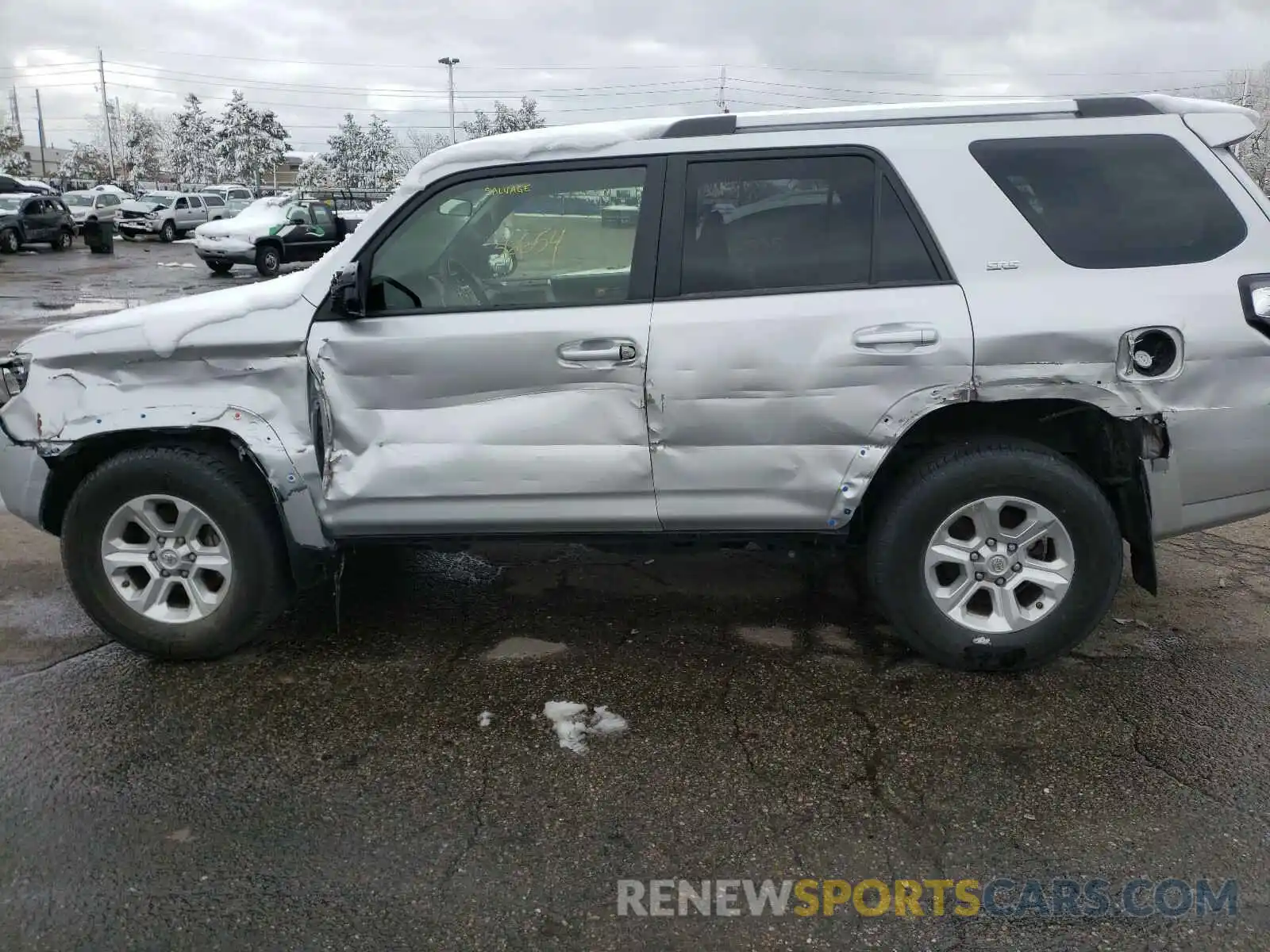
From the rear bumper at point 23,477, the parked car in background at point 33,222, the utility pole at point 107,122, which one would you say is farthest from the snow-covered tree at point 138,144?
the rear bumper at point 23,477

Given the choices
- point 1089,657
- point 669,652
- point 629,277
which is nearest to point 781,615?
point 669,652

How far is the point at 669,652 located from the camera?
12.9ft

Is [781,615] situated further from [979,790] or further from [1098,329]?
[1098,329]

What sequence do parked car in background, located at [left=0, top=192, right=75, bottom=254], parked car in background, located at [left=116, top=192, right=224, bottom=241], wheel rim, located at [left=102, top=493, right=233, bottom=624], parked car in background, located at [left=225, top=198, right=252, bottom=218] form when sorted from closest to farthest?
wheel rim, located at [left=102, top=493, right=233, bottom=624] < parked car in background, located at [left=0, top=192, right=75, bottom=254] < parked car in background, located at [left=116, top=192, right=224, bottom=241] < parked car in background, located at [left=225, top=198, right=252, bottom=218]

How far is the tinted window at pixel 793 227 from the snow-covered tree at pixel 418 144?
82.3m

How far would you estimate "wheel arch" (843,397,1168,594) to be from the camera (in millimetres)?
3465

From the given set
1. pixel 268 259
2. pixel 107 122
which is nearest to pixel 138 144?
pixel 107 122

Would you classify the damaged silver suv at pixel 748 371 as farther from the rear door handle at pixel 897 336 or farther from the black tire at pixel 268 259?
the black tire at pixel 268 259

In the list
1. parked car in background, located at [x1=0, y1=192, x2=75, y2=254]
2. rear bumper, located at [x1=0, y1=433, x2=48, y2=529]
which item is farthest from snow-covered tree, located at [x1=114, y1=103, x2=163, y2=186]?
rear bumper, located at [x1=0, y1=433, x2=48, y2=529]

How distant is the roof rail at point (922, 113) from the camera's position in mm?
3480

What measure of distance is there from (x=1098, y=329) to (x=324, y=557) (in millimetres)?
2802

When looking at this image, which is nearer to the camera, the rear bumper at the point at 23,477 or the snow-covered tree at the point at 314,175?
the rear bumper at the point at 23,477

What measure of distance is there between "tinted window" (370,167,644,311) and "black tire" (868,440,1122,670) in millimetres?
1268

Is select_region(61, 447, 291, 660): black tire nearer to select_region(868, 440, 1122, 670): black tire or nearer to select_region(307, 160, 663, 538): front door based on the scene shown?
select_region(307, 160, 663, 538): front door
